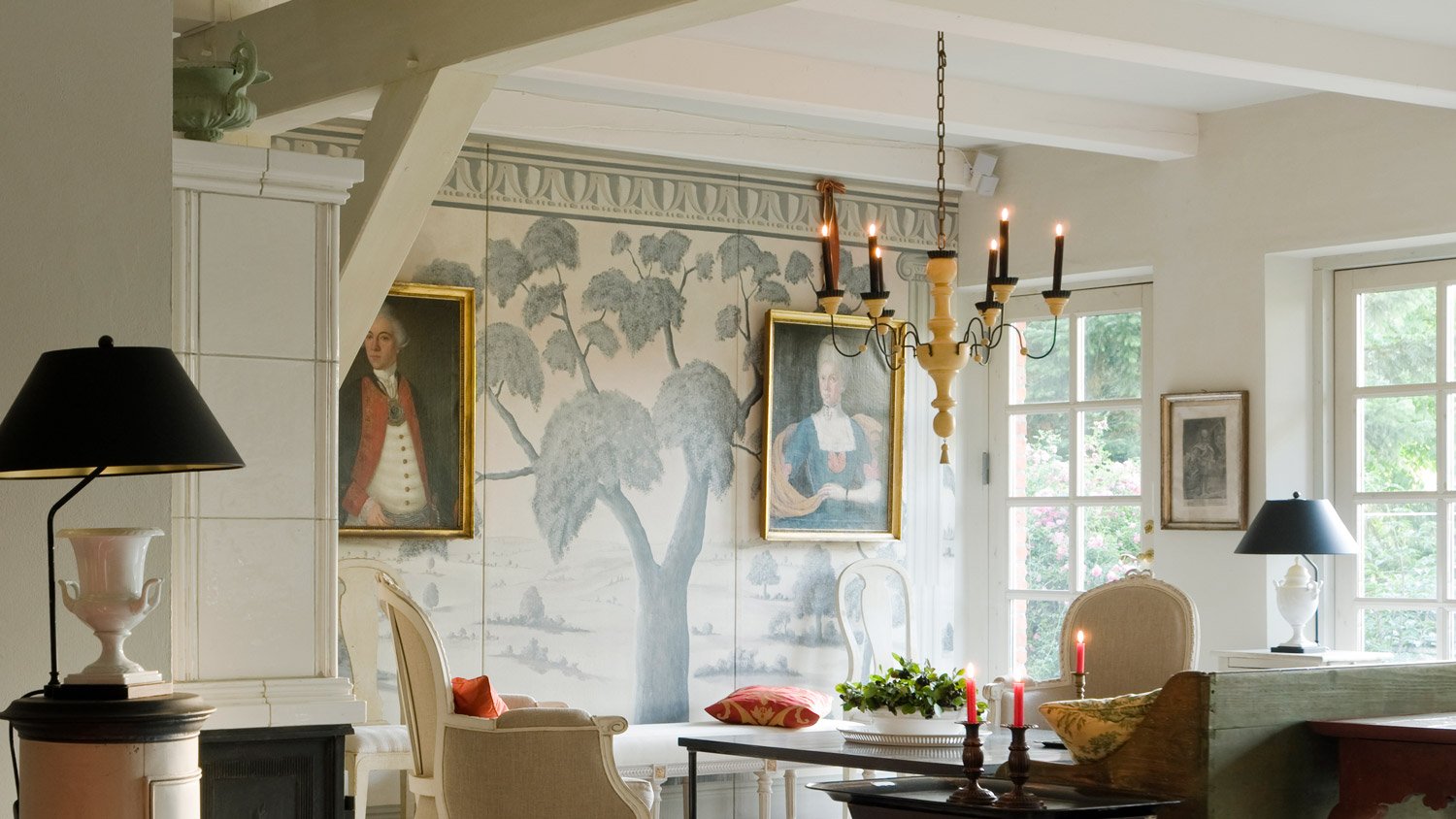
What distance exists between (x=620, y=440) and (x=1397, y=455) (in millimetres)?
2901

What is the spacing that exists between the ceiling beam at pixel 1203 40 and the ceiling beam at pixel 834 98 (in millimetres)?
712

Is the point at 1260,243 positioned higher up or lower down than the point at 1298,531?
higher up

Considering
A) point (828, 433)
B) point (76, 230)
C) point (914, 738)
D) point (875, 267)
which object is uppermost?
point (875, 267)

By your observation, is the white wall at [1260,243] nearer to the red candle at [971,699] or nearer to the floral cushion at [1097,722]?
the floral cushion at [1097,722]

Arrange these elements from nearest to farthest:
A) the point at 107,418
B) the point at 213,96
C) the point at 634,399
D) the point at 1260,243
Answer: the point at 107,418 → the point at 213,96 → the point at 1260,243 → the point at 634,399

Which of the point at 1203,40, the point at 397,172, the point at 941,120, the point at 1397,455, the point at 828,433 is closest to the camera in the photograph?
the point at 397,172

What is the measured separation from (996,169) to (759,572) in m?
2.06

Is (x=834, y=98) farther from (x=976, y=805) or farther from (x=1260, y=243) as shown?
(x=976, y=805)

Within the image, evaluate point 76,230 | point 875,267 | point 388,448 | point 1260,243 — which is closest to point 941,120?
point 875,267

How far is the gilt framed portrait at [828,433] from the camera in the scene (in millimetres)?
7543

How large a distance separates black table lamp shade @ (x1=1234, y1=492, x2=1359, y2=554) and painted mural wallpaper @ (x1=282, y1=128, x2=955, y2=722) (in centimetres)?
190

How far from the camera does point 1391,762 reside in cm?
357

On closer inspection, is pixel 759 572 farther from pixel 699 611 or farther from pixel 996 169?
pixel 996 169

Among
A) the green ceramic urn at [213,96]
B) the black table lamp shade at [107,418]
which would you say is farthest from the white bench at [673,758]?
the black table lamp shade at [107,418]
